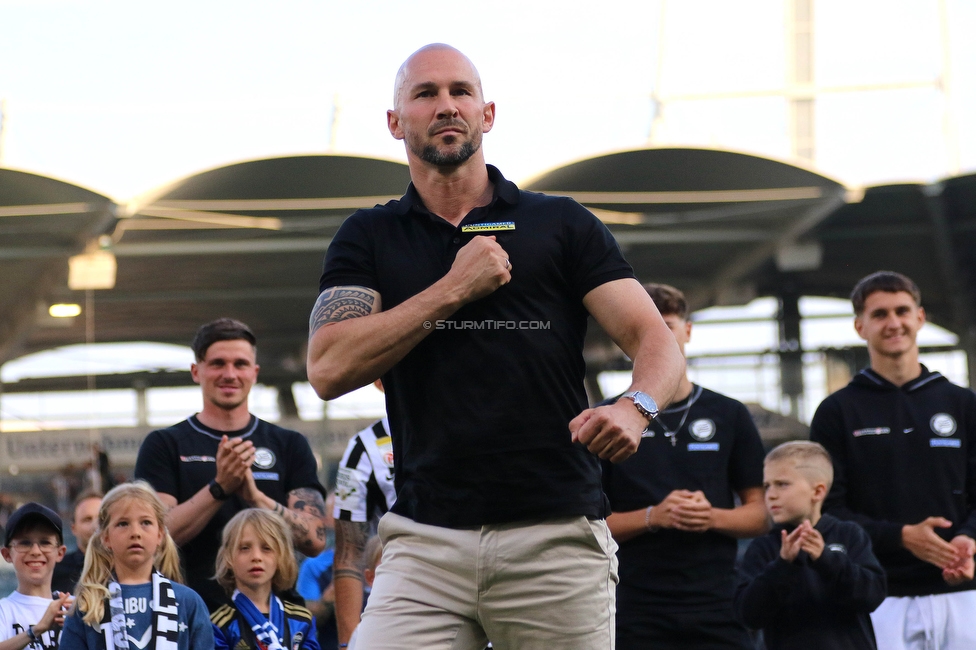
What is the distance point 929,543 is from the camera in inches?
189

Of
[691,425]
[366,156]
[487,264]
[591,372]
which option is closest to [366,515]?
[691,425]

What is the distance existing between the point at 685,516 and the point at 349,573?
4.45ft

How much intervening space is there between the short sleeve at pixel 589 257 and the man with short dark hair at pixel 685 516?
193 cm

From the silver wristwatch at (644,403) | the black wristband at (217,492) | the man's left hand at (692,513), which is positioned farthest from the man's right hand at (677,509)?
the silver wristwatch at (644,403)

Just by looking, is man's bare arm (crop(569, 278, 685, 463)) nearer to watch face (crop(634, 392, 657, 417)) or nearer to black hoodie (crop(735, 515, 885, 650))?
watch face (crop(634, 392, 657, 417))

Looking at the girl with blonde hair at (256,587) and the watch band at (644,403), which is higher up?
the watch band at (644,403)

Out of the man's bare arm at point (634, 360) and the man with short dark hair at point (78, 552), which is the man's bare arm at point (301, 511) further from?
the man's bare arm at point (634, 360)

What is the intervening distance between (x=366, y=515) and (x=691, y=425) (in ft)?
4.41

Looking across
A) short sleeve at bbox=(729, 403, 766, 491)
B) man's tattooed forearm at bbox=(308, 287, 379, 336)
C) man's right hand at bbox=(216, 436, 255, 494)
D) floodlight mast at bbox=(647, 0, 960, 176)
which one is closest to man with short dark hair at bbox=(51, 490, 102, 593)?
man's right hand at bbox=(216, 436, 255, 494)

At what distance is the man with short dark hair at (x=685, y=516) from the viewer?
4590 mm

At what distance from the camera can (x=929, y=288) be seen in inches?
630

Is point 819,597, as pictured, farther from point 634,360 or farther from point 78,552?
point 78,552

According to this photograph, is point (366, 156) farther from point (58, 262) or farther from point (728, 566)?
point (728, 566)

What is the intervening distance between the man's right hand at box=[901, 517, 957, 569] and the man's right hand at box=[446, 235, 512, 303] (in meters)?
2.89
